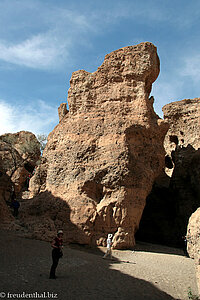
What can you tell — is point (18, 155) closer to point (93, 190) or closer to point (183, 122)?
point (93, 190)

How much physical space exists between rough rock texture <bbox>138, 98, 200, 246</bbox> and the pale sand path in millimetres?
7653

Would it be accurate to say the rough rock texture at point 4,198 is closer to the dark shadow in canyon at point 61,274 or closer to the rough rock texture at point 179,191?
the dark shadow in canyon at point 61,274

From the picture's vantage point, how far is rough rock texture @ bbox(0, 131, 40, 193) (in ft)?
82.8

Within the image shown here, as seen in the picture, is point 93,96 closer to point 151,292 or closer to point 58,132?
point 58,132

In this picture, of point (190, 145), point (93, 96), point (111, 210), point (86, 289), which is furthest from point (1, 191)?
point (190, 145)

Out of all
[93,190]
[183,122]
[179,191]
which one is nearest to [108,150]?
[93,190]

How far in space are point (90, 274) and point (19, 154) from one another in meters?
20.5

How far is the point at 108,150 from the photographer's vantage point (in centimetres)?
1363

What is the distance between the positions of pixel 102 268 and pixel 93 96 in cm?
976

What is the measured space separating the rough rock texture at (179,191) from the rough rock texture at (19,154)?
12.1 m

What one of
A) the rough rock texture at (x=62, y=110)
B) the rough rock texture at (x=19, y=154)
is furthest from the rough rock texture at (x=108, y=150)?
the rough rock texture at (x=19, y=154)

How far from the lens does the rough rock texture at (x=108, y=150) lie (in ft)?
40.8

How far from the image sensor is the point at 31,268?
714 centimetres

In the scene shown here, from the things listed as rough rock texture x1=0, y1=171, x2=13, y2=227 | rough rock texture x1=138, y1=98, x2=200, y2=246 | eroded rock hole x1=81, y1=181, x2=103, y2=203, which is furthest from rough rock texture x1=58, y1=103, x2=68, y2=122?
rough rock texture x1=138, y1=98, x2=200, y2=246
